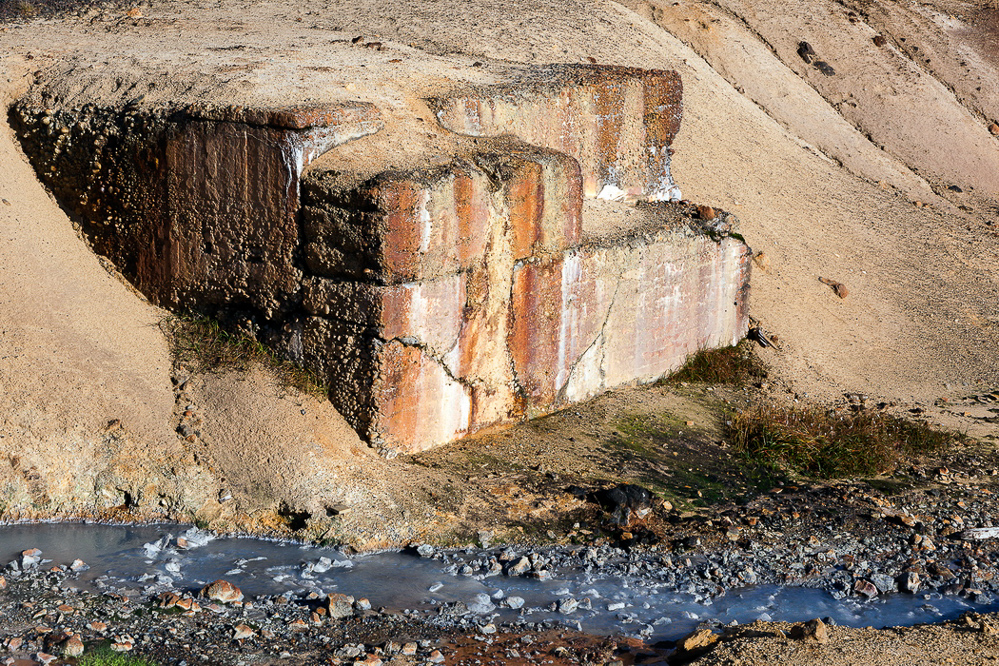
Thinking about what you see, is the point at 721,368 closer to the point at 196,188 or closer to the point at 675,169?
the point at 675,169

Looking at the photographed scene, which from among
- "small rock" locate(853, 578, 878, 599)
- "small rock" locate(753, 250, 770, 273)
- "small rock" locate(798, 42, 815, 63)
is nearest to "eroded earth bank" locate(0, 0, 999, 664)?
"small rock" locate(853, 578, 878, 599)

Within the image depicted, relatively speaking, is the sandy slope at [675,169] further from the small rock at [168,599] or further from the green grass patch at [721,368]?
the small rock at [168,599]

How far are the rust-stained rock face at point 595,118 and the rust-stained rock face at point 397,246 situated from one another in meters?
0.02

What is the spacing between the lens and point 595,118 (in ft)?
24.0

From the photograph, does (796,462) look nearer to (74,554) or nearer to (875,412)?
(875,412)

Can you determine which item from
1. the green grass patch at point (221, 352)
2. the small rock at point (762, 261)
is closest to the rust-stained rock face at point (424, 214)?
the green grass patch at point (221, 352)

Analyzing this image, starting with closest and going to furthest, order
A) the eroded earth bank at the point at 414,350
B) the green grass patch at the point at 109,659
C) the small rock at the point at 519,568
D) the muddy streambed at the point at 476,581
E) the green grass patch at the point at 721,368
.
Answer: the green grass patch at the point at 109,659, the muddy streambed at the point at 476,581, the small rock at the point at 519,568, the eroded earth bank at the point at 414,350, the green grass patch at the point at 721,368

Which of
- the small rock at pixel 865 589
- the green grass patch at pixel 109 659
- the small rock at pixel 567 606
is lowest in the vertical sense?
the small rock at pixel 865 589

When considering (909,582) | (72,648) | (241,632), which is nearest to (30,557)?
(72,648)

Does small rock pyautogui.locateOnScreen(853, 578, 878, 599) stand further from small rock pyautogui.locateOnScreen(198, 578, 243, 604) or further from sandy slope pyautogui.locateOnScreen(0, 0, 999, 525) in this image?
small rock pyautogui.locateOnScreen(198, 578, 243, 604)

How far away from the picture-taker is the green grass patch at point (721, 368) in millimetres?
7367

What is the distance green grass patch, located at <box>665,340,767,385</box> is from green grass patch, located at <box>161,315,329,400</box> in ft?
8.07

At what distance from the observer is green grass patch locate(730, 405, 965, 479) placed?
644 cm

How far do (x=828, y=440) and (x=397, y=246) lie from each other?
2753 mm
